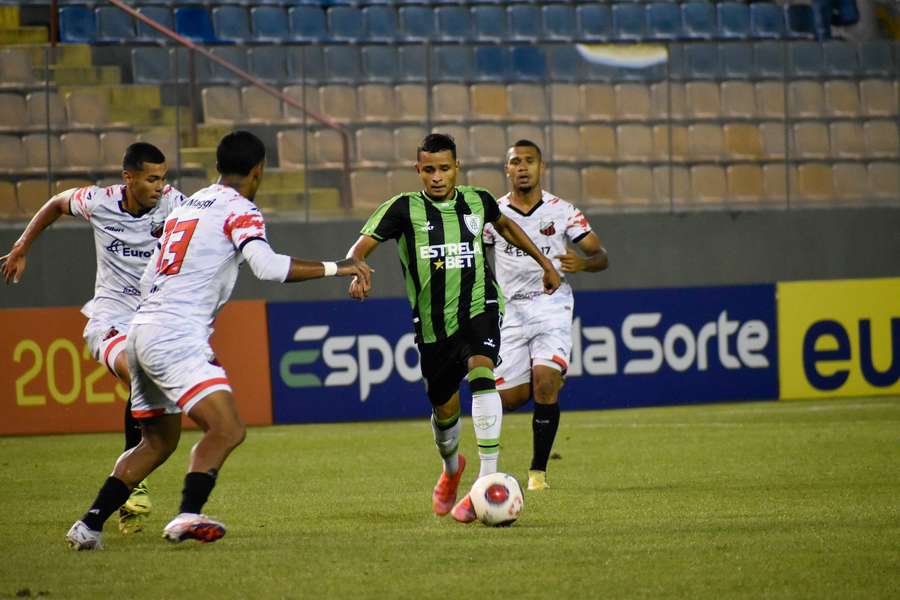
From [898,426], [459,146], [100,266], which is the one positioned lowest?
[898,426]

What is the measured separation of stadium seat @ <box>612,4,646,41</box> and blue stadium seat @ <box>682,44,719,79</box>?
2220 millimetres

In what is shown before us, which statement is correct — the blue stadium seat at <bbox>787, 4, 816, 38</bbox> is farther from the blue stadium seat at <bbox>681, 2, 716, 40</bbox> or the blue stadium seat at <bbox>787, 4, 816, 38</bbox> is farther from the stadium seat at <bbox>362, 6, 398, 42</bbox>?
the stadium seat at <bbox>362, 6, 398, 42</bbox>

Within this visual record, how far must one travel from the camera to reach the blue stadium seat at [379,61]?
1702 centimetres

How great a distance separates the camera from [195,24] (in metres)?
18.3

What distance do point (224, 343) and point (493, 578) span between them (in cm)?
848

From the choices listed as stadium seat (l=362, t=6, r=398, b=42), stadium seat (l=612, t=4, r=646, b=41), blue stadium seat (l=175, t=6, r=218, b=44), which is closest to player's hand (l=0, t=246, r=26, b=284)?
blue stadium seat (l=175, t=6, r=218, b=44)

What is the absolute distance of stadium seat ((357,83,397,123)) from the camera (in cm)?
1672

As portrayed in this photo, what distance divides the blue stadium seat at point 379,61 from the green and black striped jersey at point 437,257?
9.37 meters

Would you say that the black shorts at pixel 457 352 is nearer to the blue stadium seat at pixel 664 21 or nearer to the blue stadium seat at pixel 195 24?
the blue stadium seat at pixel 195 24

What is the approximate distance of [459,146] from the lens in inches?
663

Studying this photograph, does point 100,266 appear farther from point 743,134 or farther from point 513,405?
point 743,134

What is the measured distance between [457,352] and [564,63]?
9839 mm

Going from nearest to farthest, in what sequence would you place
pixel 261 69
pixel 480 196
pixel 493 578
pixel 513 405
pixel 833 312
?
pixel 493 578
pixel 480 196
pixel 513 405
pixel 833 312
pixel 261 69

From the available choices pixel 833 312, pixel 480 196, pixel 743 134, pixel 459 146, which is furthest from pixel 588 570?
pixel 743 134
